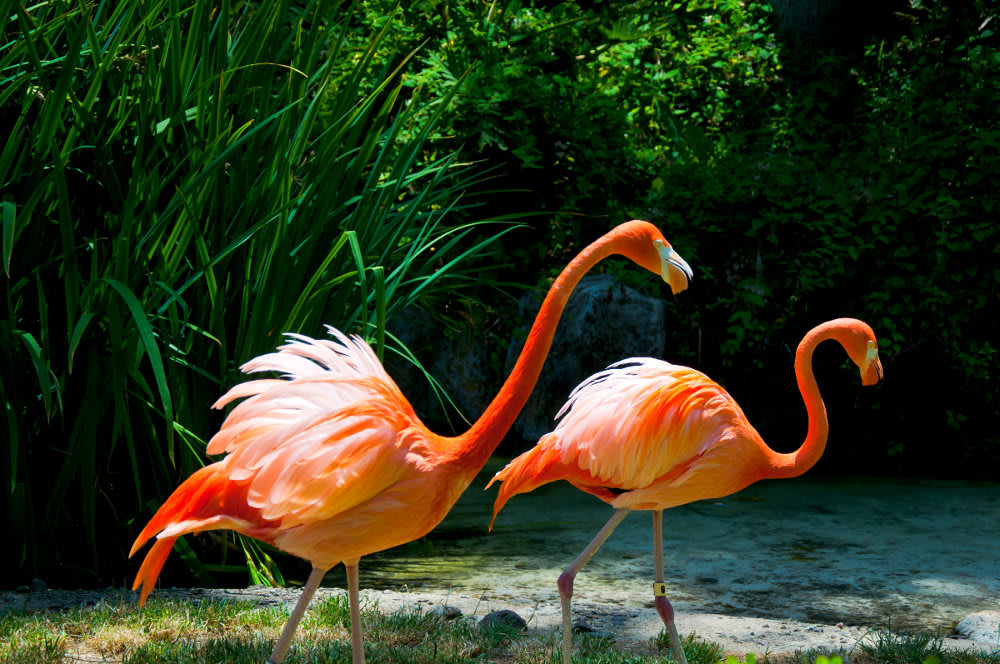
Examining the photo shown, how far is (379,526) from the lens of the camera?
8.62ft

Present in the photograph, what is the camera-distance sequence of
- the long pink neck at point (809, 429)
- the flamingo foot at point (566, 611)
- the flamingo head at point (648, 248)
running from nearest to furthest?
the flamingo head at point (648, 248) → the flamingo foot at point (566, 611) → the long pink neck at point (809, 429)

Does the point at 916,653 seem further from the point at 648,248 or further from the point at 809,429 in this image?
the point at 648,248

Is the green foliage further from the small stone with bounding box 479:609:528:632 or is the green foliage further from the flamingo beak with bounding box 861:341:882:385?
the flamingo beak with bounding box 861:341:882:385

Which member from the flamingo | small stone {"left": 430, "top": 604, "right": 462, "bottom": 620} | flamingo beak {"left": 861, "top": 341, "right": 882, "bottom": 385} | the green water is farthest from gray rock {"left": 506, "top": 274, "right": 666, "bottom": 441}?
the flamingo

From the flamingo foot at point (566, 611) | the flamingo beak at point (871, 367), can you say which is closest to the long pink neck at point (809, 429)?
the flamingo beak at point (871, 367)

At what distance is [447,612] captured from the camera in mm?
3805

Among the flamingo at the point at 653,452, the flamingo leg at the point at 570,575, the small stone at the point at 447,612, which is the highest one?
the flamingo at the point at 653,452

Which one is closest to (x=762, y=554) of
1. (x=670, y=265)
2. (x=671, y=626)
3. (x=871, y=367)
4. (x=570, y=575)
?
(x=871, y=367)

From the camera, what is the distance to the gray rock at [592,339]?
731 centimetres

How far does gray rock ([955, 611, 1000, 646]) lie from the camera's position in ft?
12.2

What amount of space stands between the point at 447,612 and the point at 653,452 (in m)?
1.07

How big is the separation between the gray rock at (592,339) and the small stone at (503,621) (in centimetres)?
367

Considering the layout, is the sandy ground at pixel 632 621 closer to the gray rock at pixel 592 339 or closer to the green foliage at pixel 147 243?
the green foliage at pixel 147 243

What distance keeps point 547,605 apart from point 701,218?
4.14 metres
